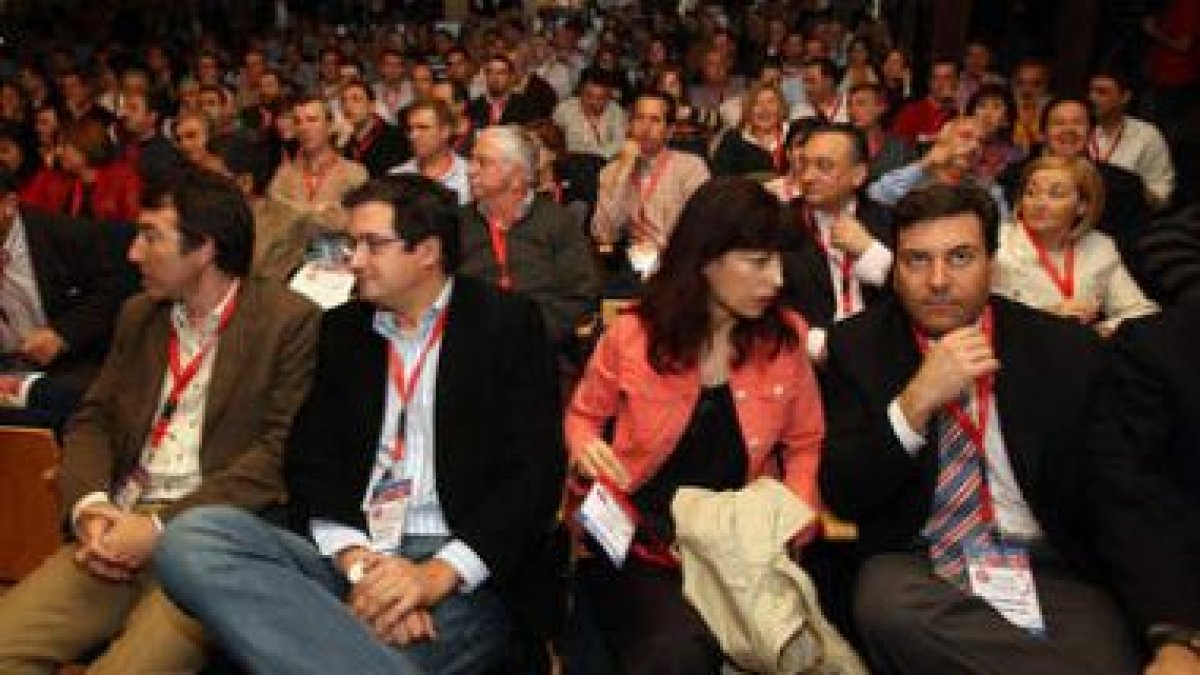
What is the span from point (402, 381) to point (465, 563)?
0.42m

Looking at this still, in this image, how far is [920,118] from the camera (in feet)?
23.7

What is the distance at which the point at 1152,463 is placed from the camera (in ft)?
6.76

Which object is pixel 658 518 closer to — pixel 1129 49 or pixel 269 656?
pixel 269 656

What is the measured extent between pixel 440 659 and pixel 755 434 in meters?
0.77

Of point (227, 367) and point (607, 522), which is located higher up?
point (227, 367)

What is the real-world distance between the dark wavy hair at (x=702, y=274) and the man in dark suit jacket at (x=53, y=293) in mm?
1946

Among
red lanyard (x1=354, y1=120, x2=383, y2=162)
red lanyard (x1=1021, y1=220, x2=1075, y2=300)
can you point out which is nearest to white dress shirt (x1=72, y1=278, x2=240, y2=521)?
red lanyard (x1=1021, y1=220, x2=1075, y2=300)

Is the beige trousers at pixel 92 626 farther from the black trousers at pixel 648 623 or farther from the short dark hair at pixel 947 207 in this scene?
the short dark hair at pixel 947 207

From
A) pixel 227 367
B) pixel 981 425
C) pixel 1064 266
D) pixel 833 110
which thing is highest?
pixel 227 367

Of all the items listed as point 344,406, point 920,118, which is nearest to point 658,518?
point 344,406

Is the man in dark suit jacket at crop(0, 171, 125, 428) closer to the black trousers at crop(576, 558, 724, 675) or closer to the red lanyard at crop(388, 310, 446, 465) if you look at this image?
the red lanyard at crop(388, 310, 446, 465)

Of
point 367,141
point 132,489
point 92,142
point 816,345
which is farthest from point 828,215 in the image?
point 367,141

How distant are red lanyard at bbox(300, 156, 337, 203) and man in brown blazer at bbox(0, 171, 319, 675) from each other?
2.74 metres

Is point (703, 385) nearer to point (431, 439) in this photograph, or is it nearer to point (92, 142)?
point (431, 439)
